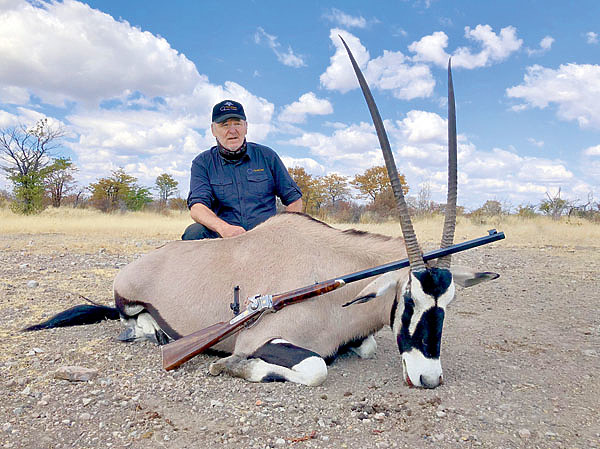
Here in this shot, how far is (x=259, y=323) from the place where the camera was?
3744 mm

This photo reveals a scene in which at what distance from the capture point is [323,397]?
3.24 m

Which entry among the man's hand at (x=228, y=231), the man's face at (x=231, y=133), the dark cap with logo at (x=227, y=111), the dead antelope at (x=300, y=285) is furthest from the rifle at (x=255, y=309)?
the dark cap with logo at (x=227, y=111)

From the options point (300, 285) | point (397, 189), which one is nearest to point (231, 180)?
point (300, 285)

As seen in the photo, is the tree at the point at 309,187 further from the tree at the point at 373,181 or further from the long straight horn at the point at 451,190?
the long straight horn at the point at 451,190

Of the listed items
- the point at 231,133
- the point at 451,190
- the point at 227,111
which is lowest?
the point at 451,190

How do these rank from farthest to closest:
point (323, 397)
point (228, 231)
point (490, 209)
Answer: point (490, 209) < point (228, 231) < point (323, 397)

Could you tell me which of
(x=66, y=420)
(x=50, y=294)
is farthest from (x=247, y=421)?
(x=50, y=294)

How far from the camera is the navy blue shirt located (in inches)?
228

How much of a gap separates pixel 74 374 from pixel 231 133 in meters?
3.38

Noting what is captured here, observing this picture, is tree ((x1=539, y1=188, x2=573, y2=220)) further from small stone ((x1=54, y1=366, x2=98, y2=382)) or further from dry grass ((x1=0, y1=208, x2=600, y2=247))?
small stone ((x1=54, y1=366, x2=98, y2=382))

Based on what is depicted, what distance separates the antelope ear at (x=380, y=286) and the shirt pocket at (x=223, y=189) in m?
2.75

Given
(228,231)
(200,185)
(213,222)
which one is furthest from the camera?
(200,185)

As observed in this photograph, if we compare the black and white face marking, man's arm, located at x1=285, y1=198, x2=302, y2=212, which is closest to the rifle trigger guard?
the black and white face marking

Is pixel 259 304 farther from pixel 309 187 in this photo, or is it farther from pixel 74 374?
pixel 309 187
